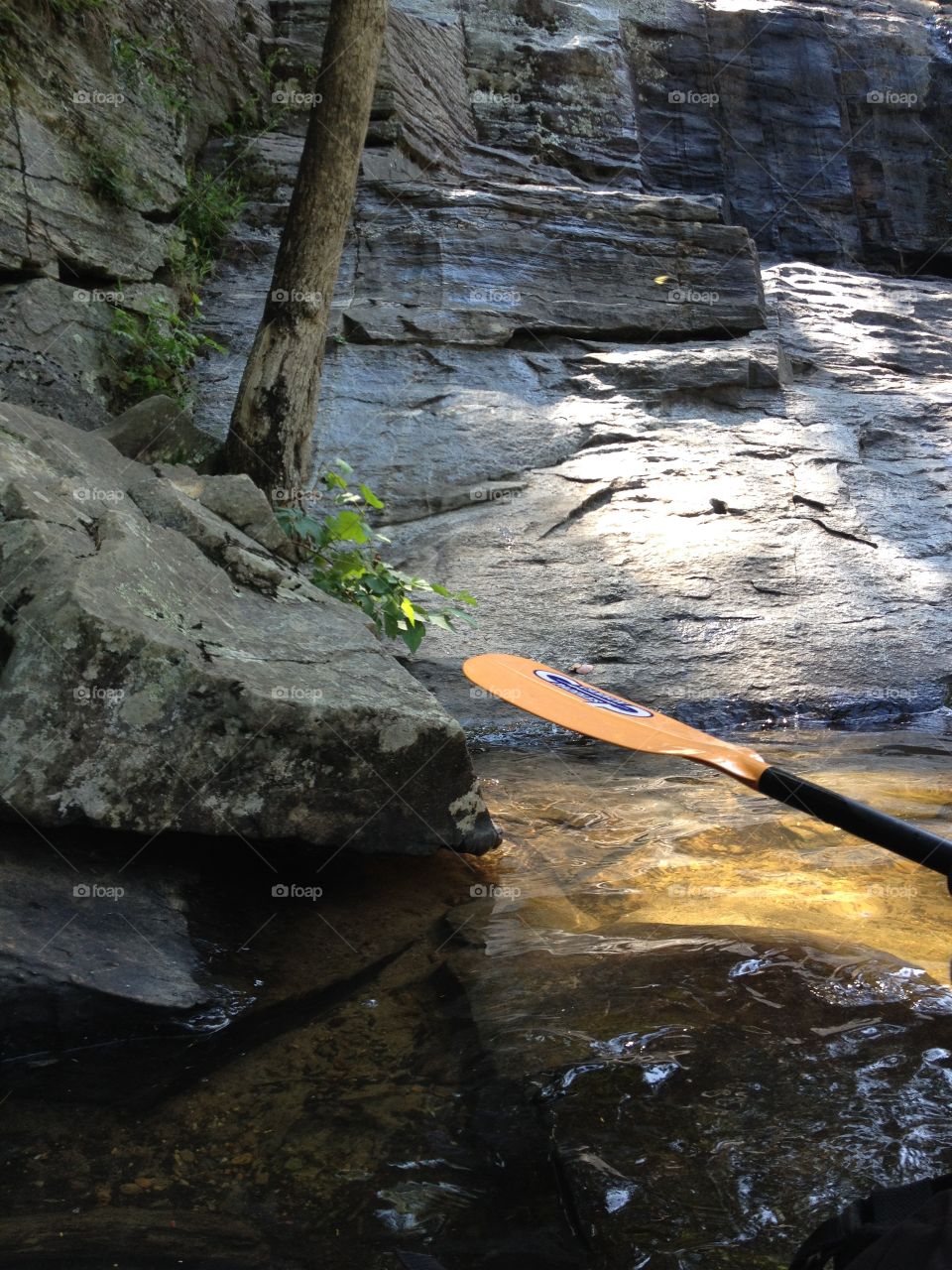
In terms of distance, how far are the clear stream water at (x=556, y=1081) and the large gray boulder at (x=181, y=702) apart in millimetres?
330

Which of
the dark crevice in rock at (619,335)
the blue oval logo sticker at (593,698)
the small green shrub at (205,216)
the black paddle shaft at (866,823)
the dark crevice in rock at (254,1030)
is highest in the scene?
the small green shrub at (205,216)

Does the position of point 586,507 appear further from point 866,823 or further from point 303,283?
point 866,823

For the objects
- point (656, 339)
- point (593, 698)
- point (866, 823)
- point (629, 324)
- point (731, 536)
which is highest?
point (629, 324)

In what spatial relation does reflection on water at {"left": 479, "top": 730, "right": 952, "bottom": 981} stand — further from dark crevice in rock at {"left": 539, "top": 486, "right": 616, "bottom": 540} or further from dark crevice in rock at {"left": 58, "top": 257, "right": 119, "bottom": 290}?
dark crevice in rock at {"left": 58, "top": 257, "right": 119, "bottom": 290}

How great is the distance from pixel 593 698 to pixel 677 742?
50 centimetres

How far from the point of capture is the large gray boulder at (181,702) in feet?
8.46

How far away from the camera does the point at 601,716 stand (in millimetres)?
2738

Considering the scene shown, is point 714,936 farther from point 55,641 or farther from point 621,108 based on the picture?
point 621,108

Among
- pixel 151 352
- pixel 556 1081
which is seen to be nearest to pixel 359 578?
pixel 556 1081

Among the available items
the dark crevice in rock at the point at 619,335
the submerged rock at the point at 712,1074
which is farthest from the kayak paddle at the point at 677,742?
the dark crevice in rock at the point at 619,335

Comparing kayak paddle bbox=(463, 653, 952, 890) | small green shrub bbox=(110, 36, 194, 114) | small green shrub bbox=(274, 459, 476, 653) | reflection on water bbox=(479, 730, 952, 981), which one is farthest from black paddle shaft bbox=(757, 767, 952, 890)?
small green shrub bbox=(110, 36, 194, 114)

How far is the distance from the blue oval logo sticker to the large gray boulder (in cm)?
34

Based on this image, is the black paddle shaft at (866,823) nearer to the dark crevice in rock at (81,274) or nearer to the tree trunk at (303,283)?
the tree trunk at (303,283)

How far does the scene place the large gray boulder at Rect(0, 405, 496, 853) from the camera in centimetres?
258
